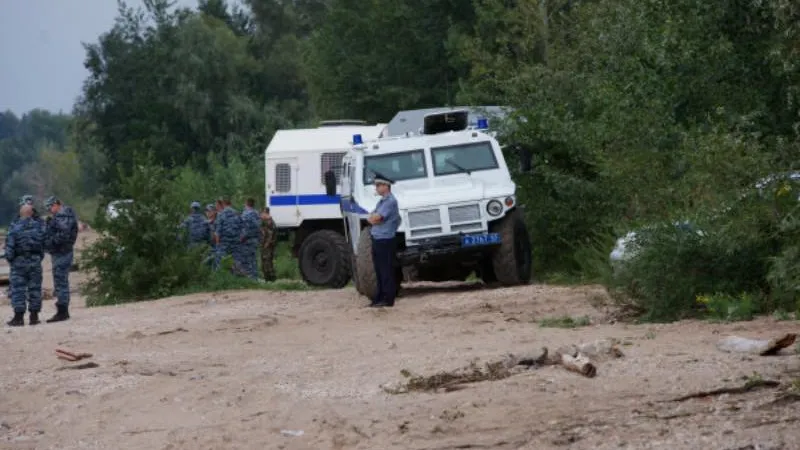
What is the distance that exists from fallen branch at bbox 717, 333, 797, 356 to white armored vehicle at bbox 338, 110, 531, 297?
29.5 feet

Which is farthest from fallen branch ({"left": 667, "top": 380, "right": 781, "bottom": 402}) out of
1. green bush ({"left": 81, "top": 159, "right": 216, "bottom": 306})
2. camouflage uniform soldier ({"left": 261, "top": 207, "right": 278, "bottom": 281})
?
camouflage uniform soldier ({"left": 261, "top": 207, "right": 278, "bottom": 281})

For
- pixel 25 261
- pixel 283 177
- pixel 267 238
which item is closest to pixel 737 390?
pixel 25 261

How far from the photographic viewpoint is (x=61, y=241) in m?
21.7

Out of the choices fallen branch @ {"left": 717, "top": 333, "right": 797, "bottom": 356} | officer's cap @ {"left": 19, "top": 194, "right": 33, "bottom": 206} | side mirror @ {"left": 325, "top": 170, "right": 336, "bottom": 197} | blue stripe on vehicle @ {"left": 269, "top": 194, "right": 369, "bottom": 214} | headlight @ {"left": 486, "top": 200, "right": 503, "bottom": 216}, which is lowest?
fallen branch @ {"left": 717, "top": 333, "right": 797, "bottom": 356}

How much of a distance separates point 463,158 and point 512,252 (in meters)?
1.81

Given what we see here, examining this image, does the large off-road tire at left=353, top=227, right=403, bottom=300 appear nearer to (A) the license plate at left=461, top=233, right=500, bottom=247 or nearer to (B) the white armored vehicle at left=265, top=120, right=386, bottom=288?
(A) the license plate at left=461, top=233, right=500, bottom=247

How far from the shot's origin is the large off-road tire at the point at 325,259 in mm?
27234

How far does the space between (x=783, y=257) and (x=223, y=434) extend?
17.0 feet

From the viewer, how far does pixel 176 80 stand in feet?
249

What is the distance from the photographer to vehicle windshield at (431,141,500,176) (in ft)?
75.8

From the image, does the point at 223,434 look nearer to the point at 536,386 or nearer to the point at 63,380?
the point at 536,386

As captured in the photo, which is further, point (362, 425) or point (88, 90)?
point (88, 90)

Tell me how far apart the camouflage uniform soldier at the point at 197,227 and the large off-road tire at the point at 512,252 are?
27.6 ft

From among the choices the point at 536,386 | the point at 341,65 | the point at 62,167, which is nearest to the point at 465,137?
the point at 536,386
